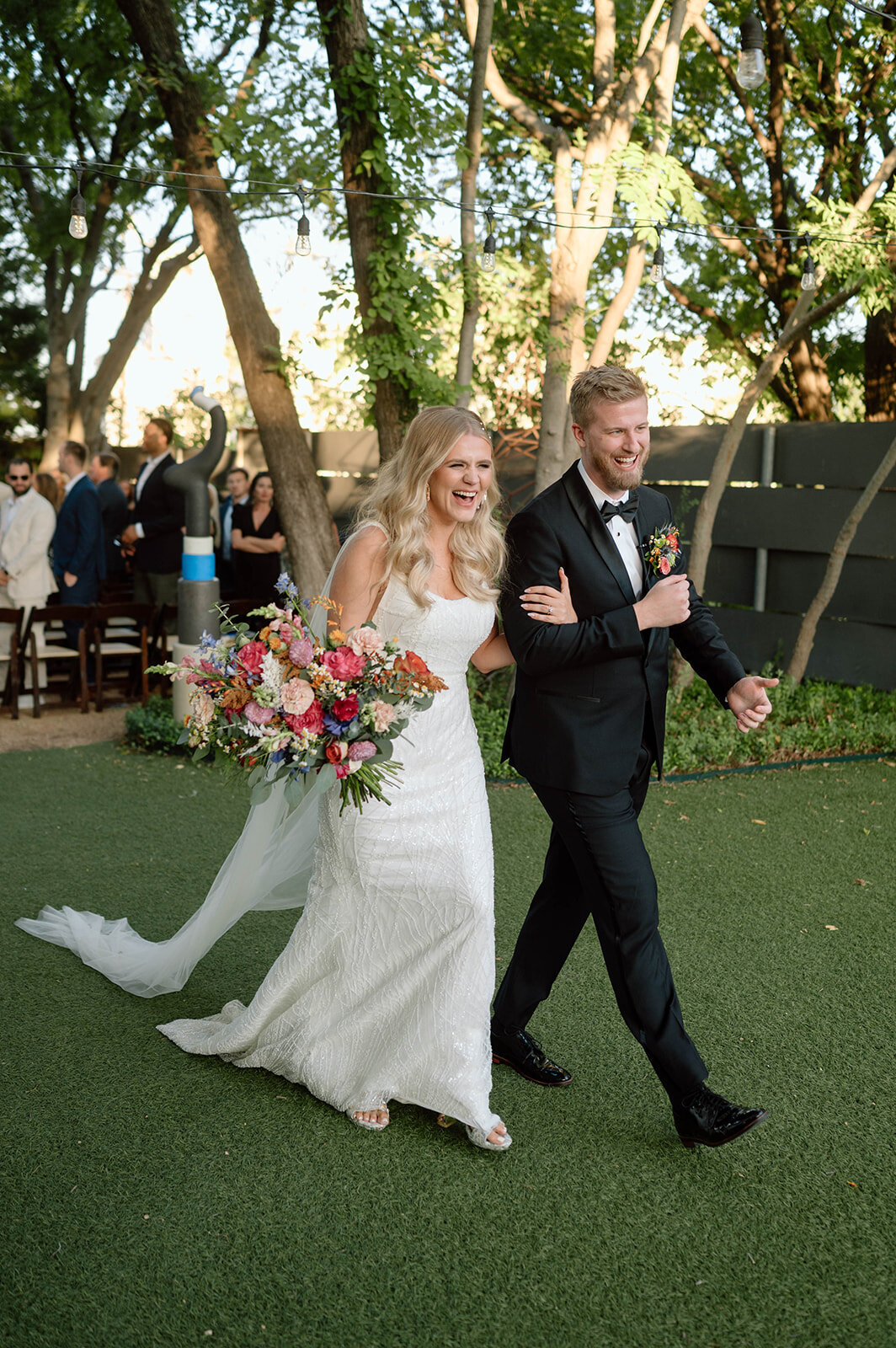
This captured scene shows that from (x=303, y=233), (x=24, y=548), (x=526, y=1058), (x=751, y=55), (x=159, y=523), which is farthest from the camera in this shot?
(x=159, y=523)

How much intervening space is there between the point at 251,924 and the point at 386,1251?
2.32m

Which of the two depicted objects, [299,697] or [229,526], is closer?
[299,697]

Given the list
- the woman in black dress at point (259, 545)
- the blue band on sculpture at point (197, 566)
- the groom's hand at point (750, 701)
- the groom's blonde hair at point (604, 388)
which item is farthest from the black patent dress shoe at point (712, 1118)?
the woman in black dress at point (259, 545)

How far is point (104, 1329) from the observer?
99.5 inches

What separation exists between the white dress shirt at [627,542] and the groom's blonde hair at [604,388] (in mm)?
185

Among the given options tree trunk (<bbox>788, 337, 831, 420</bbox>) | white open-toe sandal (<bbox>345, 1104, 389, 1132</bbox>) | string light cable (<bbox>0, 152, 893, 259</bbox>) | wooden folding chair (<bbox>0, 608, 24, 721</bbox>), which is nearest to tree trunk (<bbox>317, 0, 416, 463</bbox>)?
string light cable (<bbox>0, 152, 893, 259</bbox>)

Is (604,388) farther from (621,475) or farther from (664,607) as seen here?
(664,607)

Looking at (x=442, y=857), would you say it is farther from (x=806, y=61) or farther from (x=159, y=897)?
(x=806, y=61)

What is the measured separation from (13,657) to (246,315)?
333 centimetres

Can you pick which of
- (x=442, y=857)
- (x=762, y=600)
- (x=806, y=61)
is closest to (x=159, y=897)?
(x=442, y=857)

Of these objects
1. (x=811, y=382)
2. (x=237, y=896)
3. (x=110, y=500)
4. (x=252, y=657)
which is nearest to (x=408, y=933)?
(x=237, y=896)

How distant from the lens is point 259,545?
11195 mm

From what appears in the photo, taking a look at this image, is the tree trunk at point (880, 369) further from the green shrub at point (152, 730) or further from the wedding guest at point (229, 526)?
the green shrub at point (152, 730)

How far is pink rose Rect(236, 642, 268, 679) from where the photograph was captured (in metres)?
3.07
